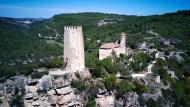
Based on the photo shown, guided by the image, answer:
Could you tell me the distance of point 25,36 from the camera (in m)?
127

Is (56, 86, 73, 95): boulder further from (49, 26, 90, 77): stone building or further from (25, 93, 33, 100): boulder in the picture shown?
(25, 93, 33, 100): boulder

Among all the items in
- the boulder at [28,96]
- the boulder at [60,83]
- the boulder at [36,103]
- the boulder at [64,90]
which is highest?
the boulder at [60,83]

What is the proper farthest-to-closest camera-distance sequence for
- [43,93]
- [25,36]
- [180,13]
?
[25,36] → [180,13] → [43,93]

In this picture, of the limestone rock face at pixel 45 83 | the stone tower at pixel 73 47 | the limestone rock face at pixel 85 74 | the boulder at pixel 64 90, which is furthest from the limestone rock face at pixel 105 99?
the limestone rock face at pixel 45 83

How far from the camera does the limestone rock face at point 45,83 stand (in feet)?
134

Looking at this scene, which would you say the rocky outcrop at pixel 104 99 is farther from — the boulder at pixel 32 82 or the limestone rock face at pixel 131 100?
the boulder at pixel 32 82

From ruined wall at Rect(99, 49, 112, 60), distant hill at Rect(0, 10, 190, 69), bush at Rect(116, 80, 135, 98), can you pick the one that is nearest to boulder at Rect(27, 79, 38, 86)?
bush at Rect(116, 80, 135, 98)

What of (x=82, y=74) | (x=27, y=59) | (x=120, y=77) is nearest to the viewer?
(x=82, y=74)

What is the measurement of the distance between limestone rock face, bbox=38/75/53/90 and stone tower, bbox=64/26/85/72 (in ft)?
11.7

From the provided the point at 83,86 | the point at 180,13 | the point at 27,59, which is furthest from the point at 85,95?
the point at 180,13

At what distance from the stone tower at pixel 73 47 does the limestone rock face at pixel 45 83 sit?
11.7 feet

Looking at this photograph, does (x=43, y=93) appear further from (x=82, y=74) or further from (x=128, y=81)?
(x=128, y=81)

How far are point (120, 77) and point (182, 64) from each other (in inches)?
931

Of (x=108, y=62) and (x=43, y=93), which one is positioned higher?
(x=108, y=62)
